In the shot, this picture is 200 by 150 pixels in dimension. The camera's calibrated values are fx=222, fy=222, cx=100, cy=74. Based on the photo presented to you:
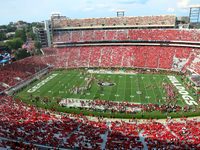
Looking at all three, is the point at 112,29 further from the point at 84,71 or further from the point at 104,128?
the point at 104,128

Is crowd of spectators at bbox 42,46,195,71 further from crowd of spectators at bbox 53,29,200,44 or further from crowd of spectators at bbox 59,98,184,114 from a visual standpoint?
crowd of spectators at bbox 59,98,184,114

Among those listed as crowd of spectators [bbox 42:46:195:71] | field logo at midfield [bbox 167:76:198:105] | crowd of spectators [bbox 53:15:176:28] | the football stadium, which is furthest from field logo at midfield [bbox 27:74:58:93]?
field logo at midfield [bbox 167:76:198:105]

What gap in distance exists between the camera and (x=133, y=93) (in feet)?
142

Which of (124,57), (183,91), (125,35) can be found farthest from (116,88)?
(125,35)

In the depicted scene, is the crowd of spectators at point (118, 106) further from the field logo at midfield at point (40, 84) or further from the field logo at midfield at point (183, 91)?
the field logo at midfield at point (40, 84)

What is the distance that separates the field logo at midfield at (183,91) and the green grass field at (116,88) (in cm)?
89

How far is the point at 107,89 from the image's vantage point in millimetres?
46000

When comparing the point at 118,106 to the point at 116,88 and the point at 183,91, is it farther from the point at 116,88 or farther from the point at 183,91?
the point at 183,91

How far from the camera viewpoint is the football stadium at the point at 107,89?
27.2 meters

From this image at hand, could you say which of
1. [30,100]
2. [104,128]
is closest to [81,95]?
[30,100]

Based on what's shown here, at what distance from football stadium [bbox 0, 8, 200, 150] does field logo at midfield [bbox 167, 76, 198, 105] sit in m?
0.18

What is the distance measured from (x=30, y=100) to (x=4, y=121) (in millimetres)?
10318

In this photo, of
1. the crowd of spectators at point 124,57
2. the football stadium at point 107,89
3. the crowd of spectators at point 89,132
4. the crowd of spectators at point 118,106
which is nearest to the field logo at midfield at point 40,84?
the football stadium at point 107,89

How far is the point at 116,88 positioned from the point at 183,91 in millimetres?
13185
